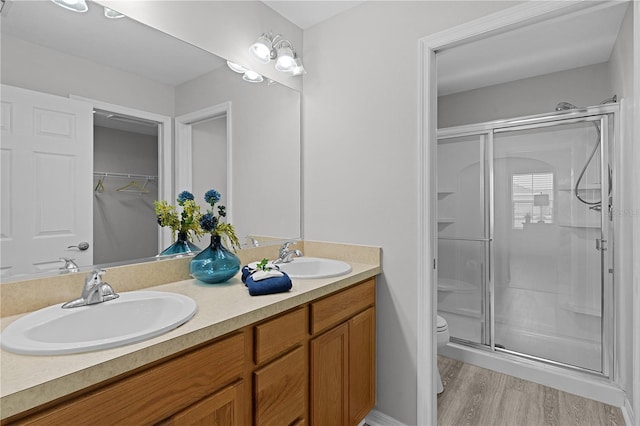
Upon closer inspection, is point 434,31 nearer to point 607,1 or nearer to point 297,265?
point 607,1

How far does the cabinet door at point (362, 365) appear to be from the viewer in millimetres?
1613

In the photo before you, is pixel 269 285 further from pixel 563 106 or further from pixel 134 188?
pixel 563 106

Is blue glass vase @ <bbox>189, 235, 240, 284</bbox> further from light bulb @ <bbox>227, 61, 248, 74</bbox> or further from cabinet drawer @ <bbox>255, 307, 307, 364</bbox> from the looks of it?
light bulb @ <bbox>227, 61, 248, 74</bbox>

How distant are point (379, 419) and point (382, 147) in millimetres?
1505

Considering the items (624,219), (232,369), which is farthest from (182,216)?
(624,219)

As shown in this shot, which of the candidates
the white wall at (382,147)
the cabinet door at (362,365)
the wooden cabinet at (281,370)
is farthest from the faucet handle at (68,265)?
the white wall at (382,147)

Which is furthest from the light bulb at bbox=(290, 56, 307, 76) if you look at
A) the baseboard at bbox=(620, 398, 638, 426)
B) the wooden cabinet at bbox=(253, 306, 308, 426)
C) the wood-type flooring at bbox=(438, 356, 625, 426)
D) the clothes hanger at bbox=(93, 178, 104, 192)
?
the baseboard at bbox=(620, 398, 638, 426)

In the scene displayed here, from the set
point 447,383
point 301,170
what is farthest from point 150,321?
point 447,383

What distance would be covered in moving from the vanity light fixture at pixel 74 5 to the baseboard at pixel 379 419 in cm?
232

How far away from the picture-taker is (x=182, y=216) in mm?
1496

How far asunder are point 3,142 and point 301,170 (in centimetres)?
144

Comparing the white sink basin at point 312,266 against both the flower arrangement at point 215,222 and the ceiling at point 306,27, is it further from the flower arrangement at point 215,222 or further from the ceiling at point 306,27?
the ceiling at point 306,27

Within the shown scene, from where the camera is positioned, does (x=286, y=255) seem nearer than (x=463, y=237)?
Yes

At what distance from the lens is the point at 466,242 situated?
2918 millimetres
